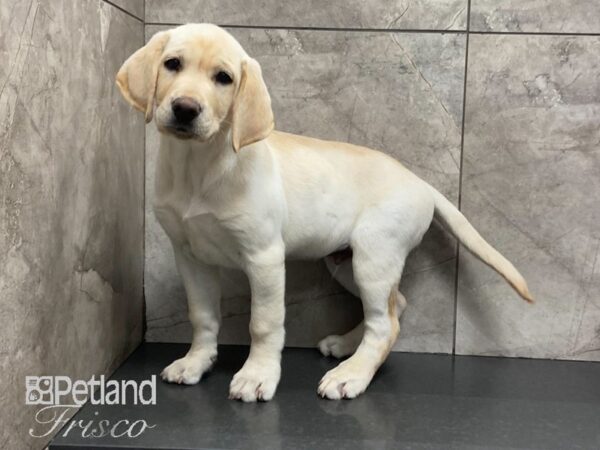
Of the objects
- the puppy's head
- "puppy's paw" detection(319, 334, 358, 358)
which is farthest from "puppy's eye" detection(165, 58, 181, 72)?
"puppy's paw" detection(319, 334, 358, 358)

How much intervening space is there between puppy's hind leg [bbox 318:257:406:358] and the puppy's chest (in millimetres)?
437

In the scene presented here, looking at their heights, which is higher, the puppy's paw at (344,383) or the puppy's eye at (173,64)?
the puppy's eye at (173,64)

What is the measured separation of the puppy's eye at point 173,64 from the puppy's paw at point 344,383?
85cm

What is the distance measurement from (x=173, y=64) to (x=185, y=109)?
154 millimetres

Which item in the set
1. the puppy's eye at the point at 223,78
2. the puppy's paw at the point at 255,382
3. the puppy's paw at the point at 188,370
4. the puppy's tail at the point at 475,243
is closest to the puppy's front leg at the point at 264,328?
the puppy's paw at the point at 255,382

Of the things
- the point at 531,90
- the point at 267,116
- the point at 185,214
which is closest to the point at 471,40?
the point at 531,90

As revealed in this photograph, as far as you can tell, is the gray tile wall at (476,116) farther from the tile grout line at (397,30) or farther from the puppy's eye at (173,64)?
the puppy's eye at (173,64)

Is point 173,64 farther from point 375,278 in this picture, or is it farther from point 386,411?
point 386,411

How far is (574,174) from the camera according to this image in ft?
6.57

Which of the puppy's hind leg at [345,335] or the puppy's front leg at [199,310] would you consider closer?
the puppy's front leg at [199,310]

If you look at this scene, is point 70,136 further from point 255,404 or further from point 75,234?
point 255,404

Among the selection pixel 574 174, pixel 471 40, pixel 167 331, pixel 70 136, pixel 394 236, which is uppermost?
pixel 471 40

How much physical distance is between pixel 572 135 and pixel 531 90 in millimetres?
181

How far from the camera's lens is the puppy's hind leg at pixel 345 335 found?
6.64 feet
